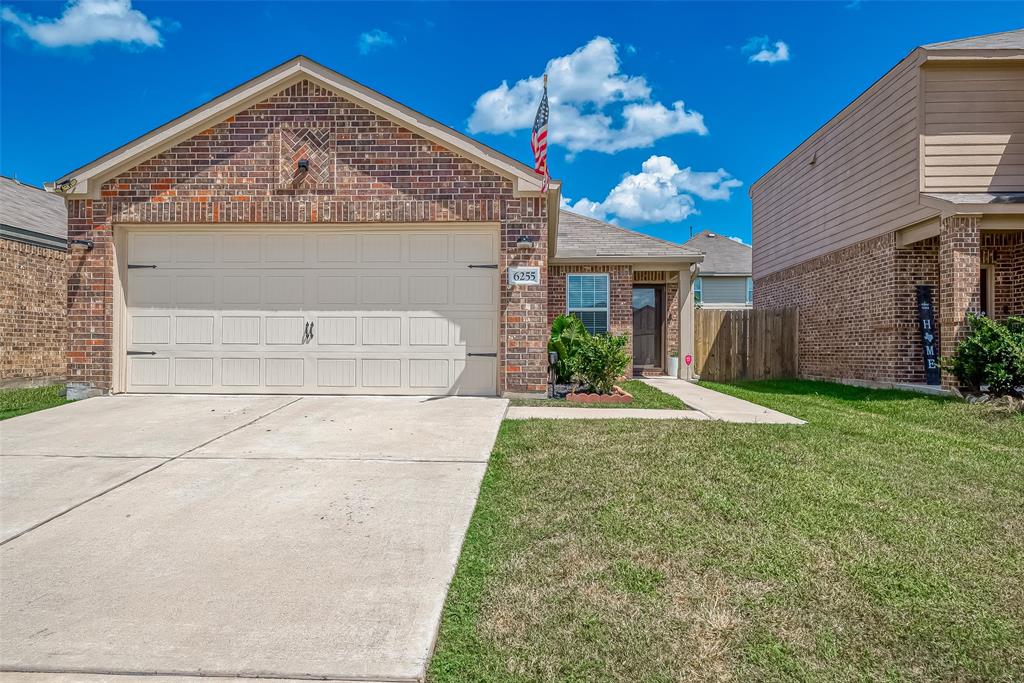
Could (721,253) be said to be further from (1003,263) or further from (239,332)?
(239,332)

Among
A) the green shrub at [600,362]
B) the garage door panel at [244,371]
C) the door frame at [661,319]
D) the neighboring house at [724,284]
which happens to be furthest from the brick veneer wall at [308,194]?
the neighboring house at [724,284]

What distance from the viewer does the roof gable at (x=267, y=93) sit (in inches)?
316

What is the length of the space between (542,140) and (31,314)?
1063 cm

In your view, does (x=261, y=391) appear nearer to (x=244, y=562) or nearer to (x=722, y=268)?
(x=244, y=562)

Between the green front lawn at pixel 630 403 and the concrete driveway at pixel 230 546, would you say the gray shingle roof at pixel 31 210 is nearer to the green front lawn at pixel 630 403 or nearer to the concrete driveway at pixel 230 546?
the concrete driveway at pixel 230 546

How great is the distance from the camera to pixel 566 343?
30.4 ft

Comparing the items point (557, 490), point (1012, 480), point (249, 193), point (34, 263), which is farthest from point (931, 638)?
point (34, 263)

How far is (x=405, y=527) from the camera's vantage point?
3.47 meters

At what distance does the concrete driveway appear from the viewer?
230 cm

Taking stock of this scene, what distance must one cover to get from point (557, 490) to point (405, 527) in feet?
3.82

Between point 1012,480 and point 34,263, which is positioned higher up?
point 34,263

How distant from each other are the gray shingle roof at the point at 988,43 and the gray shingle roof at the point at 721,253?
40.9 feet

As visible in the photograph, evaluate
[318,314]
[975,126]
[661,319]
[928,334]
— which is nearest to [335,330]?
[318,314]

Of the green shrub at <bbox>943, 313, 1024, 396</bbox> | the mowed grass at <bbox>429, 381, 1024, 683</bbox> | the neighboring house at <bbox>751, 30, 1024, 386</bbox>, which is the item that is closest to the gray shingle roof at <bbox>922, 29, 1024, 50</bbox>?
the neighboring house at <bbox>751, 30, 1024, 386</bbox>
